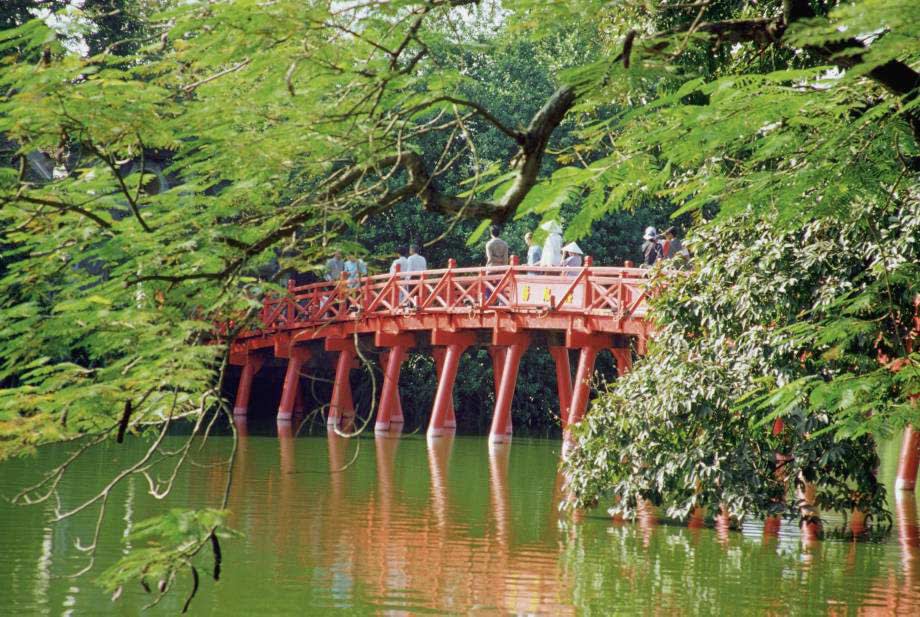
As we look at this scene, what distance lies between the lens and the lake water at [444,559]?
10.0 metres

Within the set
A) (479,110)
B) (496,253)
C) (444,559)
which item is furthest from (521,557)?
(496,253)

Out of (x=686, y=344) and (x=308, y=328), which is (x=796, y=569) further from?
(x=308, y=328)

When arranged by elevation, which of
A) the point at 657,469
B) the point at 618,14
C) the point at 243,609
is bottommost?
the point at 243,609

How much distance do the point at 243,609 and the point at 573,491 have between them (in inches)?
225

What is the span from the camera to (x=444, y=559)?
12.0 metres

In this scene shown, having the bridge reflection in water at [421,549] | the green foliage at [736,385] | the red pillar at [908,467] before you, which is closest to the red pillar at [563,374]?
the bridge reflection in water at [421,549]

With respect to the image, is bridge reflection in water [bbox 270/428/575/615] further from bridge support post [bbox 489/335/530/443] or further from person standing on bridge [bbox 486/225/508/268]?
person standing on bridge [bbox 486/225/508/268]

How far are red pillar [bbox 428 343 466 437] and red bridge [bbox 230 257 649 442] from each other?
19mm

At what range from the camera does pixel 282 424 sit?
31422 mm

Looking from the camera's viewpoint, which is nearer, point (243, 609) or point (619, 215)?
point (243, 609)

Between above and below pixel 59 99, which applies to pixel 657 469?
below

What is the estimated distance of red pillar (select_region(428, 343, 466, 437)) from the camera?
2719 cm

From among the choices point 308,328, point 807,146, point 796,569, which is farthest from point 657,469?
point 308,328

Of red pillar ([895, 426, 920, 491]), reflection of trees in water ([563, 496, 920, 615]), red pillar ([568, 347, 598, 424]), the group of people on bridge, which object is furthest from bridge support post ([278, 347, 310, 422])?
reflection of trees in water ([563, 496, 920, 615])
